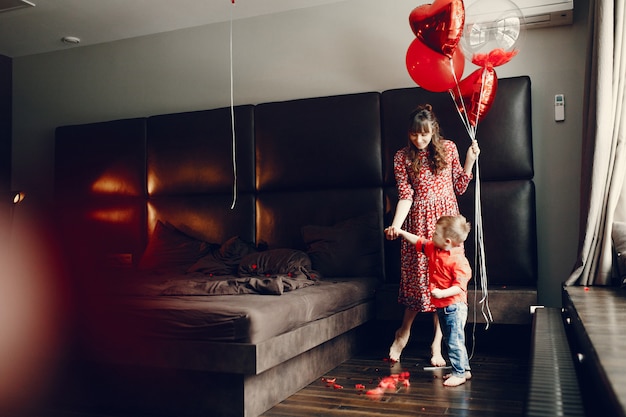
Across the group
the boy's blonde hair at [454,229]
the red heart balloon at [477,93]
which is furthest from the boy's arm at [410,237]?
the red heart balloon at [477,93]

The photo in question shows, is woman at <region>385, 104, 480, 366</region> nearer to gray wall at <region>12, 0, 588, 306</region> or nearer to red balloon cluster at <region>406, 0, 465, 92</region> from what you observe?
red balloon cluster at <region>406, 0, 465, 92</region>

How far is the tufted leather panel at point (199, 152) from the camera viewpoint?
172 inches

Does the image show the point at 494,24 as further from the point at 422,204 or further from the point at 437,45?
the point at 422,204

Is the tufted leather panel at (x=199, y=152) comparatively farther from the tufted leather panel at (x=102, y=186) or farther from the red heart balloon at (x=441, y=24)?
the red heart balloon at (x=441, y=24)

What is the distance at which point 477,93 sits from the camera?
10.8 feet

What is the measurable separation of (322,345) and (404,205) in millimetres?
888

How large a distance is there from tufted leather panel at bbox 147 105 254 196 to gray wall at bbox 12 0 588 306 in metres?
0.25

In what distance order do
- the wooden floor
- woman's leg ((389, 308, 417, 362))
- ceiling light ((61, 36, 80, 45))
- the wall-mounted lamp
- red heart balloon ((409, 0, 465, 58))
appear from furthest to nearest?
ceiling light ((61, 36, 80, 45)), the wall-mounted lamp, woman's leg ((389, 308, 417, 362)), red heart balloon ((409, 0, 465, 58)), the wooden floor

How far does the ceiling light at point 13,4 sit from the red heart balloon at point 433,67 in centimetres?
268

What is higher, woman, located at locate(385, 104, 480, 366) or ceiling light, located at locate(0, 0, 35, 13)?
ceiling light, located at locate(0, 0, 35, 13)

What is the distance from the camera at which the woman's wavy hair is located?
129 inches

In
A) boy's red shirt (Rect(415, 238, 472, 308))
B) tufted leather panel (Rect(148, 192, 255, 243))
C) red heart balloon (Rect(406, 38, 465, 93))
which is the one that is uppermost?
red heart balloon (Rect(406, 38, 465, 93))

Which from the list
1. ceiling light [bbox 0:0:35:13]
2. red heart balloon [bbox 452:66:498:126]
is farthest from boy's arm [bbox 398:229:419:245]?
ceiling light [bbox 0:0:35:13]

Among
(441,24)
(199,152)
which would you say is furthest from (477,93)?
(199,152)
